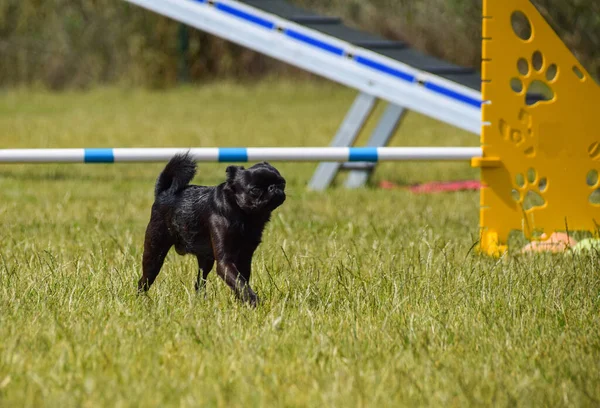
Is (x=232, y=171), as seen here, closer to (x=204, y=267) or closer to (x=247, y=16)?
(x=204, y=267)

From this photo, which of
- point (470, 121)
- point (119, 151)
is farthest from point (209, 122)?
point (119, 151)

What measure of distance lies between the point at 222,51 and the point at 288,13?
1069cm

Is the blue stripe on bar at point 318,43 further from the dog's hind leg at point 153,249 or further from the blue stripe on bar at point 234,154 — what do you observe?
the dog's hind leg at point 153,249

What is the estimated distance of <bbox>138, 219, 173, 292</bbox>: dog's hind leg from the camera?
3412mm

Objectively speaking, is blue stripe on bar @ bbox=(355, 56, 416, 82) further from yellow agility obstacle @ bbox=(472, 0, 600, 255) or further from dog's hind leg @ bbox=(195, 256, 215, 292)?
dog's hind leg @ bbox=(195, 256, 215, 292)

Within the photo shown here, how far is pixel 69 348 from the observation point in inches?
106

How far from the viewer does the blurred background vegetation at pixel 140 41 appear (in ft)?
57.7

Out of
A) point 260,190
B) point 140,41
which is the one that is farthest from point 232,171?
point 140,41

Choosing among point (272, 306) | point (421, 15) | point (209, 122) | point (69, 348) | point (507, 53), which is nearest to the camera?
point (69, 348)

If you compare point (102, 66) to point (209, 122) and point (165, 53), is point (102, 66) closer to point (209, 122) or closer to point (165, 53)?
point (165, 53)

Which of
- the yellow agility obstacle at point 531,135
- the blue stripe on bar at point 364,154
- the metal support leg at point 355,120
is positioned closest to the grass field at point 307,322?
the yellow agility obstacle at point 531,135

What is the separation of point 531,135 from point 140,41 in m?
14.5

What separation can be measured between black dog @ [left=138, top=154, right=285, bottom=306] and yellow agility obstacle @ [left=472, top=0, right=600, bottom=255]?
168cm

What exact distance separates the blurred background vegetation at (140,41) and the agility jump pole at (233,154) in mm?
12196
